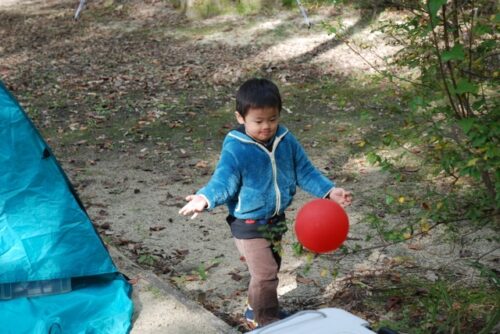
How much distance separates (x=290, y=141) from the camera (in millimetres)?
3535

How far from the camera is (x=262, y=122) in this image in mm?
3367

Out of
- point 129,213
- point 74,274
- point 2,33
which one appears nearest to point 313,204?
point 74,274

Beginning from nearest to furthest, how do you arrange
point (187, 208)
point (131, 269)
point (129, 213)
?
point (187, 208)
point (131, 269)
point (129, 213)

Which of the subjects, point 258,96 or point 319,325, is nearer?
point 319,325

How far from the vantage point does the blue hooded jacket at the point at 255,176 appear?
3.42m

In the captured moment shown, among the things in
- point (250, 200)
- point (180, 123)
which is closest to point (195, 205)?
point (250, 200)

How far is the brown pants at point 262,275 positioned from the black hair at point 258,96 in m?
0.66

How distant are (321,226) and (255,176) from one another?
2.19 feet

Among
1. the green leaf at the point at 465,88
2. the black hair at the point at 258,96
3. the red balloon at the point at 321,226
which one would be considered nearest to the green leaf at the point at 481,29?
the green leaf at the point at 465,88

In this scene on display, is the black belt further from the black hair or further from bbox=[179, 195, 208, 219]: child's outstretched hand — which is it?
the black hair

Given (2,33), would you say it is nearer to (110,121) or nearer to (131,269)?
(110,121)

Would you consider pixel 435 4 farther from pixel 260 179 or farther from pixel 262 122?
pixel 260 179

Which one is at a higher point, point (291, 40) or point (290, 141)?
point (290, 141)

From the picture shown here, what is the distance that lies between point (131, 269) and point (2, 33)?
9.24 m
